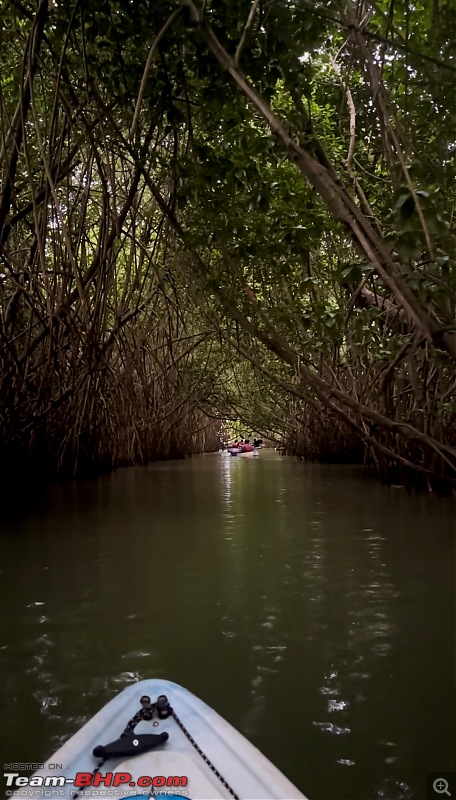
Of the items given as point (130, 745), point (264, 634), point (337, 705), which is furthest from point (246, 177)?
point (130, 745)

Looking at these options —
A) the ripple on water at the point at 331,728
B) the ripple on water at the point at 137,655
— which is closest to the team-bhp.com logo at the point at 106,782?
the ripple on water at the point at 331,728

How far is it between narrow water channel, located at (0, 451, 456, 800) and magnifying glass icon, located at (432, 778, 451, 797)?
1.3 inches

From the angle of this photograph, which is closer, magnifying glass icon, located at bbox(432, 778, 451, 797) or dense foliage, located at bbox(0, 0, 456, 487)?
magnifying glass icon, located at bbox(432, 778, 451, 797)

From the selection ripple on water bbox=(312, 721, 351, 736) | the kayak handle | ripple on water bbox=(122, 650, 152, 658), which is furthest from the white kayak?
ripple on water bbox=(122, 650, 152, 658)

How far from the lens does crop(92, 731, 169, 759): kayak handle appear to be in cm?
103

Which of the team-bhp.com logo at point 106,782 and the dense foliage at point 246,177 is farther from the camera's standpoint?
the dense foliage at point 246,177

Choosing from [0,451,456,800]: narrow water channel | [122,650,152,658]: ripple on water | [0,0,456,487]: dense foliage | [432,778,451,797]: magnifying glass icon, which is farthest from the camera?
[0,0,456,487]: dense foliage

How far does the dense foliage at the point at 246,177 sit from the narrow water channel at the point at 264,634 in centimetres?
99

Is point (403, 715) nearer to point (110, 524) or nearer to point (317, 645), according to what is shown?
point (317, 645)

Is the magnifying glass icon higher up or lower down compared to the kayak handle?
lower down

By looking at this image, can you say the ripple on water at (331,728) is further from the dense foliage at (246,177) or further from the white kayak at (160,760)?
the dense foliage at (246,177)

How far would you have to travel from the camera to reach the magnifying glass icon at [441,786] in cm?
110

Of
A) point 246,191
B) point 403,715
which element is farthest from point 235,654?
point 246,191

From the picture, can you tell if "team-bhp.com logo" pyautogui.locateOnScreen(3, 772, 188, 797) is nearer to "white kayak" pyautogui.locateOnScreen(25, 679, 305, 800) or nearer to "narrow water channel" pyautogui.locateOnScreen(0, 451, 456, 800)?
"white kayak" pyautogui.locateOnScreen(25, 679, 305, 800)
